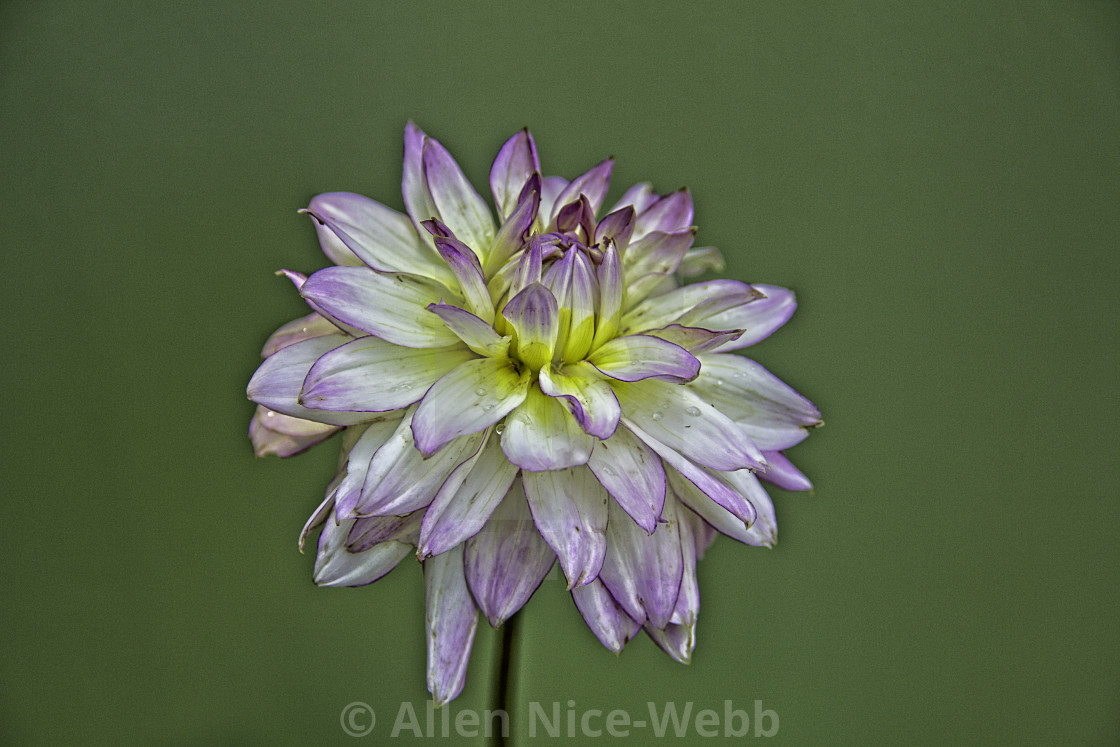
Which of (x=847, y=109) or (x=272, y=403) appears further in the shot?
(x=847, y=109)

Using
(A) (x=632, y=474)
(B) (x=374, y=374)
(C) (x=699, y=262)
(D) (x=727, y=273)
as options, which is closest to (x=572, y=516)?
(A) (x=632, y=474)

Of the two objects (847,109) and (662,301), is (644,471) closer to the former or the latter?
(662,301)

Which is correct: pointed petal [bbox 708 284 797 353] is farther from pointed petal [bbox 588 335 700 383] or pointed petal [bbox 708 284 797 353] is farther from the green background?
the green background

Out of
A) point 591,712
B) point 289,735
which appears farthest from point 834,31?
point 289,735

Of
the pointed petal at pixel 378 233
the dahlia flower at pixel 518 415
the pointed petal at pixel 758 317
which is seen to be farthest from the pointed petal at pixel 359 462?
the pointed petal at pixel 758 317

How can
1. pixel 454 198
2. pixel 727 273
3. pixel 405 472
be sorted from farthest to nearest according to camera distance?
pixel 727 273 → pixel 454 198 → pixel 405 472

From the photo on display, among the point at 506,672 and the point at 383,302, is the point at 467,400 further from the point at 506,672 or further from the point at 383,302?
the point at 506,672

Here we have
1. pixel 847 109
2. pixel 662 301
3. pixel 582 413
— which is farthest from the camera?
pixel 847 109
